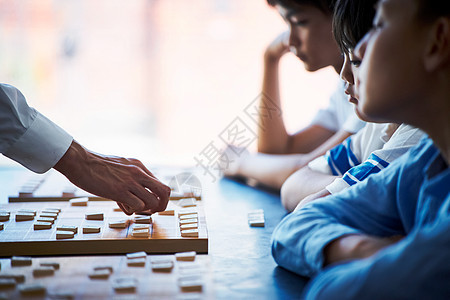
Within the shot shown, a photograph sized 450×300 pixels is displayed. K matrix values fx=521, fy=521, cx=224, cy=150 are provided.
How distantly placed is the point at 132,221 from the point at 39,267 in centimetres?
26

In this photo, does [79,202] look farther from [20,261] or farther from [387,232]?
[387,232]

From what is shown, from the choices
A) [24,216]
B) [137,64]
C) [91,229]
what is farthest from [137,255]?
[137,64]

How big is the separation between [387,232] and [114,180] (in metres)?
0.50

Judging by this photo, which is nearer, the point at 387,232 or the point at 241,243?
the point at 387,232

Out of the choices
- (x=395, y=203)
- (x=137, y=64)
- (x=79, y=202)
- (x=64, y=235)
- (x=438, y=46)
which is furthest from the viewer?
(x=137, y=64)

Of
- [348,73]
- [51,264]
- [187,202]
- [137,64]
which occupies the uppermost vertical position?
[348,73]

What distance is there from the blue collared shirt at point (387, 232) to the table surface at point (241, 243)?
41 mm

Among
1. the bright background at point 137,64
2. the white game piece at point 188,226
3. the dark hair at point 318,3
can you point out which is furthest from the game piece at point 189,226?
the bright background at point 137,64

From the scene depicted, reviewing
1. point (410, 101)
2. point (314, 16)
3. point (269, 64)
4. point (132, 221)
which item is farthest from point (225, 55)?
point (410, 101)

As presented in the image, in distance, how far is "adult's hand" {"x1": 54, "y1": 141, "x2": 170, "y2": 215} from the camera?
3.21 feet

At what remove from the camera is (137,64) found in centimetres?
438

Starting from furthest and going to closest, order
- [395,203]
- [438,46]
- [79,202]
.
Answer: [79,202] → [395,203] → [438,46]

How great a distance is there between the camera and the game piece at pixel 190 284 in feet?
2.26

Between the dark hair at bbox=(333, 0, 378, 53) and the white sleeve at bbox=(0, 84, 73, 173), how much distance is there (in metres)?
0.57
